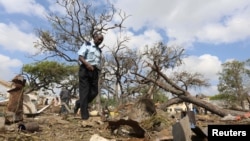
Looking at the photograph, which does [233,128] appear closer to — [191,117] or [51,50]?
[191,117]

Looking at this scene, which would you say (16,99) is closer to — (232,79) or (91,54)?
(91,54)

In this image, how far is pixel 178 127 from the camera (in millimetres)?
3734

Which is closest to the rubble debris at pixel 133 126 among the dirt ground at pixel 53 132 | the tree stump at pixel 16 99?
the dirt ground at pixel 53 132

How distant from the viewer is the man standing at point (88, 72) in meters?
5.83

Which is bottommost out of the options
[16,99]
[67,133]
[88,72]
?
[67,133]

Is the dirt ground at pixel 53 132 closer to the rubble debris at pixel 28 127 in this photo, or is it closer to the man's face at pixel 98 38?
the rubble debris at pixel 28 127

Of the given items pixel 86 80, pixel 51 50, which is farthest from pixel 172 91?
pixel 51 50

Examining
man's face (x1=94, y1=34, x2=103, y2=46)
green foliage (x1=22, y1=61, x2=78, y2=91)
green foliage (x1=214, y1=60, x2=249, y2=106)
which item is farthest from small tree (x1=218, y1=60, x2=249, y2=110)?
man's face (x1=94, y1=34, x2=103, y2=46)

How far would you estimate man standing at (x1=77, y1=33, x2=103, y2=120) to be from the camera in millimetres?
5828

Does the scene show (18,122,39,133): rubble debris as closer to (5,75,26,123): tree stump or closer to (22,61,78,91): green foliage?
(5,75,26,123): tree stump

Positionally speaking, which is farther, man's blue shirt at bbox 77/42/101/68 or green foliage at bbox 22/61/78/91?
green foliage at bbox 22/61/78/91

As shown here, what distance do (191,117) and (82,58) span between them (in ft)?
7.31

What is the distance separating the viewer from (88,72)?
5.89 m

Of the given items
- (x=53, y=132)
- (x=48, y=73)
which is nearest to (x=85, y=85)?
(x=53, y=132)
